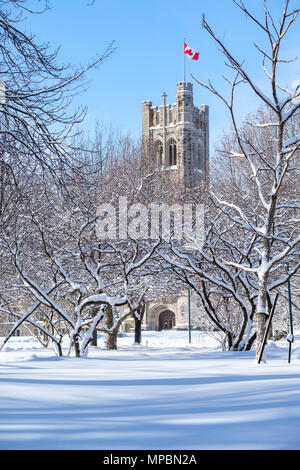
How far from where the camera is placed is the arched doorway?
6172 cm

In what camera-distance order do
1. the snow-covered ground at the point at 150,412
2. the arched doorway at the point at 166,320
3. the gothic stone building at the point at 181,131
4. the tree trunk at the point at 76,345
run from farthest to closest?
1. the gothic stone building at the point at 181,131
2. the arched doorway at the point at 166,320
3. the tree trunk at the point at 76,345
4. the snow-covered ground at the point at 150,412

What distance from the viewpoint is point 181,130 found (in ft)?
227

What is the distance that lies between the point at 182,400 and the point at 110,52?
549 cm

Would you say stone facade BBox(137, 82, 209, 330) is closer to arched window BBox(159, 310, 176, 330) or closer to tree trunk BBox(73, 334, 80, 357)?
arched window BBox(159, 310, 176, 330)

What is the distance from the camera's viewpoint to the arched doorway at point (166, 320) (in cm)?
6172

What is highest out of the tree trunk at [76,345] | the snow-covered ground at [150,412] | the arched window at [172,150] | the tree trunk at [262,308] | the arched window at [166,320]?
the arched window at [172,150]

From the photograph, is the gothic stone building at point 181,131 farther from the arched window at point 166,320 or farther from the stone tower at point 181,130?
the arched window at point 166,320

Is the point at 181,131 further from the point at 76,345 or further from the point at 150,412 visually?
the point at 150,412

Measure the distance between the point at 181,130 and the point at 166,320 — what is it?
24978mm

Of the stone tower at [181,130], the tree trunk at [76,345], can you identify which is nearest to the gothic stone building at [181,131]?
the stone tower at [181,130]

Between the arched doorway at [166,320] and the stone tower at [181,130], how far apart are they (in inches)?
671

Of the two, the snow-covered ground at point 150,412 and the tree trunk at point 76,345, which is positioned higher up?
the snow-covered ground at point 150,412
